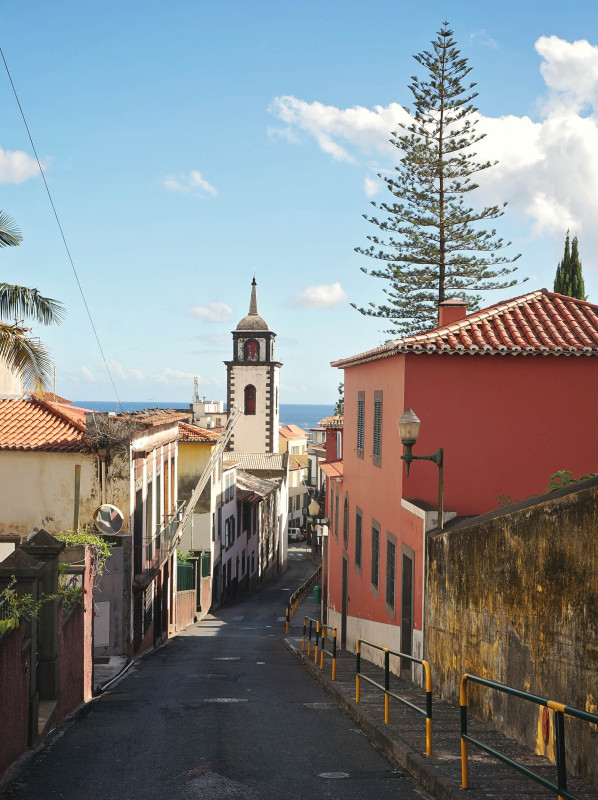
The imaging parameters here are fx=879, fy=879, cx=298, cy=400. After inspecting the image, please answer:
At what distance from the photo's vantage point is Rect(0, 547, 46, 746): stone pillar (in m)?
10.9

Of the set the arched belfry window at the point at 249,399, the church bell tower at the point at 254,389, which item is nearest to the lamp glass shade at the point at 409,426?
the church bell tower at the point at 254,389

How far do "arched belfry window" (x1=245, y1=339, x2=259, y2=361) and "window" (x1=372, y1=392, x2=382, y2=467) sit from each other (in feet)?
174

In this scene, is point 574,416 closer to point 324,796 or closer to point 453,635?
point 453,635

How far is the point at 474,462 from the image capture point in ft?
55.5

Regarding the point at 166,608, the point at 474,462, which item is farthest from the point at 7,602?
the point at 166,608

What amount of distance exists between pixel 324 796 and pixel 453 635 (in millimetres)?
4316

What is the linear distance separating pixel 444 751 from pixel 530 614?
1.68 m

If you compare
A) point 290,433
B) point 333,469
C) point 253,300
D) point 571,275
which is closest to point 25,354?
point 333,469

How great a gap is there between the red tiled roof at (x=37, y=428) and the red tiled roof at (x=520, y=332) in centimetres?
853

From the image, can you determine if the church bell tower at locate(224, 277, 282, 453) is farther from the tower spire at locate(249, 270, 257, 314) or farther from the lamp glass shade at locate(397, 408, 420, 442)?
the lamp glass shade at locate(397, 408, 420, 442)

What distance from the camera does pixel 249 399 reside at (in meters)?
72.6

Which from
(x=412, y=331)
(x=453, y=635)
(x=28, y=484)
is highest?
(x=412, y=331)

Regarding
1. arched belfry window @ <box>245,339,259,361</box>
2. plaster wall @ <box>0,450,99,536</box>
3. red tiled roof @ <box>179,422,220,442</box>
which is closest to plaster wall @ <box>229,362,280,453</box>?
arched belfry window @ <box>245,339,259,361</box>

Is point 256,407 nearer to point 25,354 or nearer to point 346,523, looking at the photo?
point 346,523
